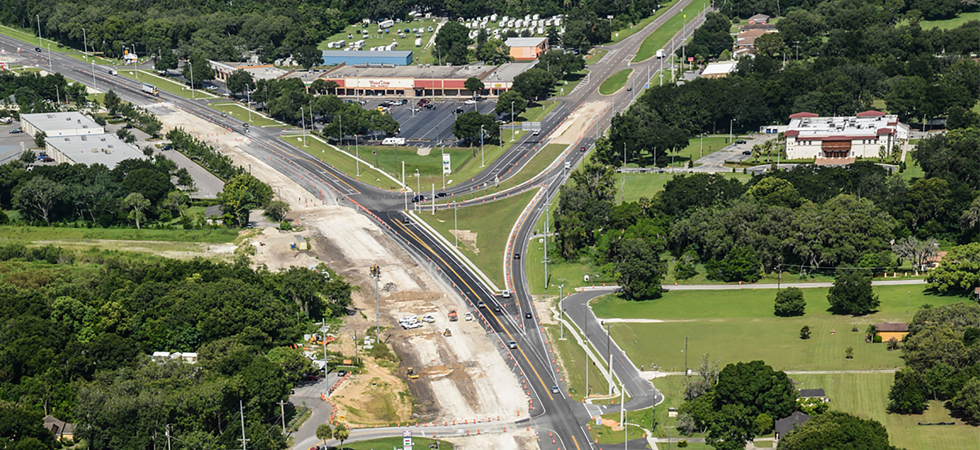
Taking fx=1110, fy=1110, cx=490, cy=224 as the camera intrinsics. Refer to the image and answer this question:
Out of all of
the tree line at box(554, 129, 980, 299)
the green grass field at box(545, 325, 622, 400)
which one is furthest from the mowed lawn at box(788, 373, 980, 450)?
the tree line at box(554, 129, 980, 299)

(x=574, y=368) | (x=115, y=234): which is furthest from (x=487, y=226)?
(x=115, y=234)

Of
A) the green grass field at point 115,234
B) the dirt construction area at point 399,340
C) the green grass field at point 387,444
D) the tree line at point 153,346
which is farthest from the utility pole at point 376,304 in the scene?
the green grass field at point 115,234

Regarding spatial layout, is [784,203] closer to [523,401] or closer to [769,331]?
[769,331]

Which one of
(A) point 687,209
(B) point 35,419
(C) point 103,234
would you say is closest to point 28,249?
(C) point 103,234

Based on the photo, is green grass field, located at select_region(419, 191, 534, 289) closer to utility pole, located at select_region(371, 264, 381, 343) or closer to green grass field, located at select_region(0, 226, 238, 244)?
utility pole, located at select_region(371, 264, 381, 343)

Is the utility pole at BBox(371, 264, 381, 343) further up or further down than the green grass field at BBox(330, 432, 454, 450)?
further up

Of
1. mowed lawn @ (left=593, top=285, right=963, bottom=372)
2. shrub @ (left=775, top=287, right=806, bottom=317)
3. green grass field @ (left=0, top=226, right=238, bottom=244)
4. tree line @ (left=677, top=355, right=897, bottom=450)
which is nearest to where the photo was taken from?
tree line @ (left=677, top=355, right=897, bottom=450)

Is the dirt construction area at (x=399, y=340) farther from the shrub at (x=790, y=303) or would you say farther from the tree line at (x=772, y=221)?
the shrub at (x=790, y=303)
